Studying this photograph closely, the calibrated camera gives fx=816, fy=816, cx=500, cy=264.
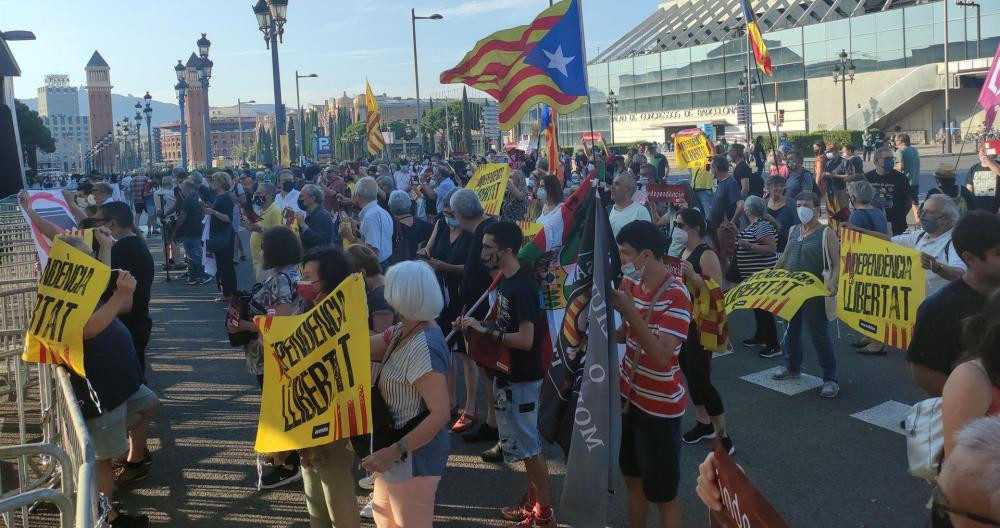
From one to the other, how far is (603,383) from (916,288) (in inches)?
110

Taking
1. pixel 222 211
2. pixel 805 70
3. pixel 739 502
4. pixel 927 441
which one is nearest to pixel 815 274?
pixel 927 441

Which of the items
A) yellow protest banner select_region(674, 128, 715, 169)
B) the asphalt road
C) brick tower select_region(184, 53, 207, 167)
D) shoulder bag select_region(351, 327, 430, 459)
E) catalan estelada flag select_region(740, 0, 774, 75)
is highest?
brick tower select_region(184, 53, 207, 167)

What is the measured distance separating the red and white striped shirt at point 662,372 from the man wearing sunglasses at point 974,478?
2.17 m

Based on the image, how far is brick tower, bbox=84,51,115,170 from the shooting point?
132250 mm

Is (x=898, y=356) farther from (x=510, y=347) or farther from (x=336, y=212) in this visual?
(x=336, y=212)

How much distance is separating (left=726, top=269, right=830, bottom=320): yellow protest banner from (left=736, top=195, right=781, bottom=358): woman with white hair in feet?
3.50

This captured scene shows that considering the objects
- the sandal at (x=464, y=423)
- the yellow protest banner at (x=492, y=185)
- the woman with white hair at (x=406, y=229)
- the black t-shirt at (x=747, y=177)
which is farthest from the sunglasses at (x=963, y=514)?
the black t-shirt at (x=747, y=177)

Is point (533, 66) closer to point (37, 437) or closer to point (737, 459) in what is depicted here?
point (737, 459)

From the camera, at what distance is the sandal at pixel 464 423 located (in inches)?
255

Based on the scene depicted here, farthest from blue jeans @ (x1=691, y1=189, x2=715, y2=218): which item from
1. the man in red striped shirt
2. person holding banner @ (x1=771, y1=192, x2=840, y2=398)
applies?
the man in red striped shirt

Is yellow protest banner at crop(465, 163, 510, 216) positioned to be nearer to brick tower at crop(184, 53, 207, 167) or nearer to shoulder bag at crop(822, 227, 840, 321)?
shoulder bag at crop(822, 227, 840, 321)

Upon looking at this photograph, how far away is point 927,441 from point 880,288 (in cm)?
299

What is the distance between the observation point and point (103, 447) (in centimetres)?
464

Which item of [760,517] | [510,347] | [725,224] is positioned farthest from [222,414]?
[760,517]
